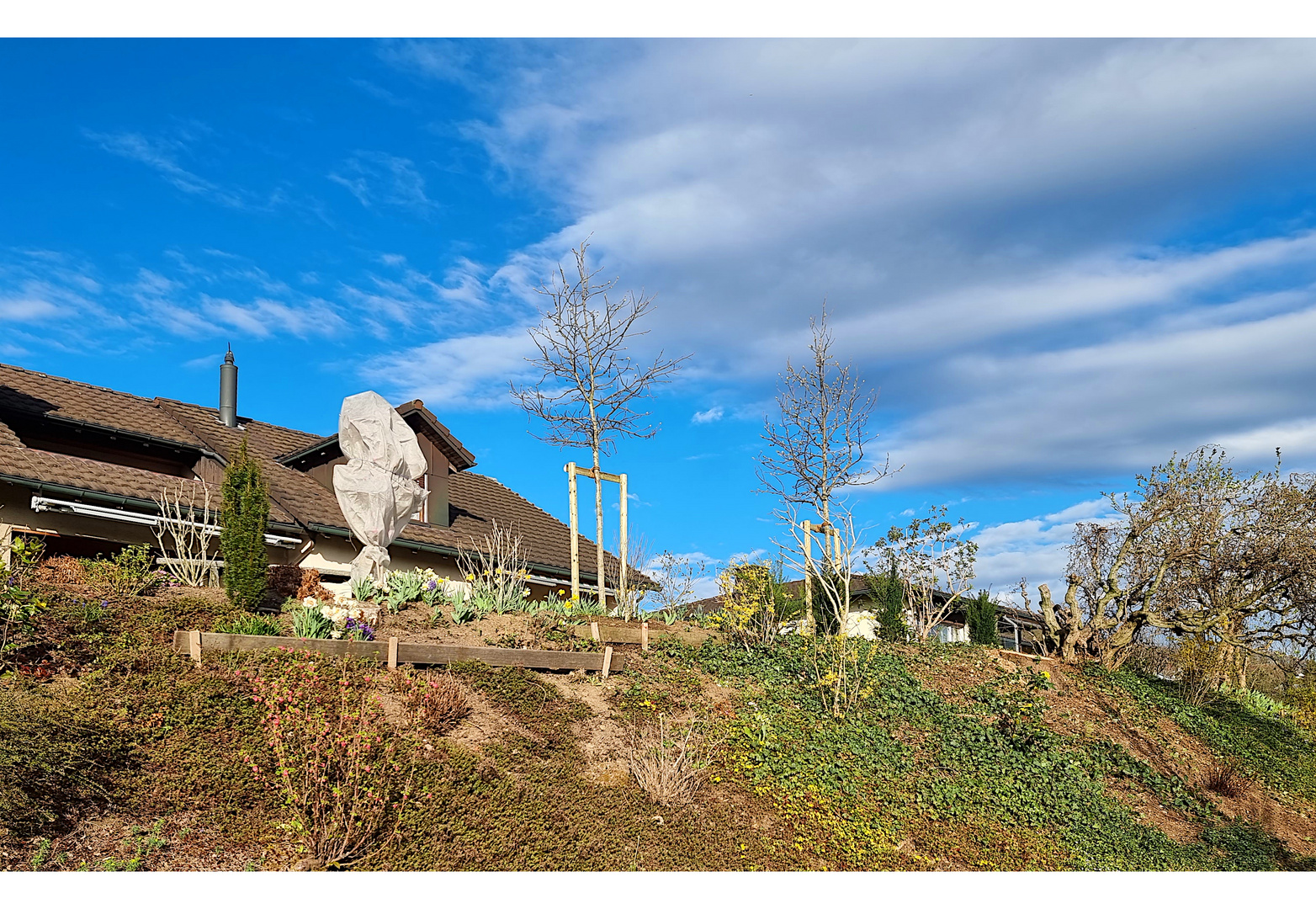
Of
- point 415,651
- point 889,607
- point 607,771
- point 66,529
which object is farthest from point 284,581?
point 889,607

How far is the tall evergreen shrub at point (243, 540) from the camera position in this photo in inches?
453

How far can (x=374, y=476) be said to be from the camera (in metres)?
13.6

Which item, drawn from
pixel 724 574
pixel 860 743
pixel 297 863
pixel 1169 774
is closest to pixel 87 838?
pixel 297 863

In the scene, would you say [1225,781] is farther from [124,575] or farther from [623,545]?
[124,575]

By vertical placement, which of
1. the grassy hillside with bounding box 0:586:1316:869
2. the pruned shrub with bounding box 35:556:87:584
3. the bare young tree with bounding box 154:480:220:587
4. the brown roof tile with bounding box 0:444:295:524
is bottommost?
the grassy hillside with bounding box 0:586:1316:869

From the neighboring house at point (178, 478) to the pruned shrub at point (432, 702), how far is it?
727 cm

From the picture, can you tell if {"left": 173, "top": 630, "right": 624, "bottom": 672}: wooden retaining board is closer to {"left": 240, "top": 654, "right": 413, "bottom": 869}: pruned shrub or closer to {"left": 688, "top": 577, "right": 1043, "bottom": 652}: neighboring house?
{"left": 240, "top": 654, "right": 413, "bottom": 869}: pruned shrub

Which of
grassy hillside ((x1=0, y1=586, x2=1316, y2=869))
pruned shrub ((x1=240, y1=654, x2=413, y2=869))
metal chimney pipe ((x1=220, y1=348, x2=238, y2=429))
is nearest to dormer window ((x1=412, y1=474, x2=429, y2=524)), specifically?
metal chimney pipe ((x1=220, y1=348, x2=238, y2=429))

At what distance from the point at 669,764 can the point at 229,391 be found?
15432 millimetres

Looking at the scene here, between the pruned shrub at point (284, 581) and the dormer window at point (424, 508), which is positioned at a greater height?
the dormer window at point (424, 508)

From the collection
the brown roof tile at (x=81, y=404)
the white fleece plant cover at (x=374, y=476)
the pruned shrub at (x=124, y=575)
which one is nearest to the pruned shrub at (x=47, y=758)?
the pruned shrub at (x=124, y=575)

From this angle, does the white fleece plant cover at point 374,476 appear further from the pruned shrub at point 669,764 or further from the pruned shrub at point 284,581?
the pruned shrub at point 669,764

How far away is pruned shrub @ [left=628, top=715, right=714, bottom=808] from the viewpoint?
9.13m

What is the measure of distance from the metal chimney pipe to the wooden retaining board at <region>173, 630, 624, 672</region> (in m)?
11.2
